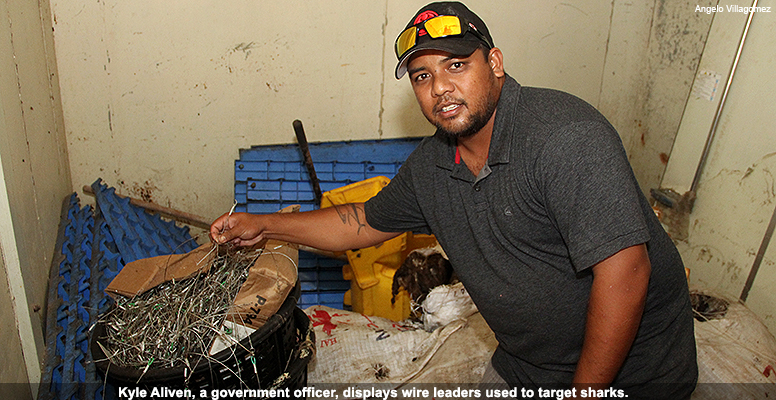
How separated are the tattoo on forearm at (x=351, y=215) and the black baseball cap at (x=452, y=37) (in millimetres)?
579

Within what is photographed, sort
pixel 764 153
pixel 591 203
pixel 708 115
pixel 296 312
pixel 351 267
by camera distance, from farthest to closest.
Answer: pixel 708 115
pixel 351 267
pixel 764 153
pixel 296 312
pixel 591 203

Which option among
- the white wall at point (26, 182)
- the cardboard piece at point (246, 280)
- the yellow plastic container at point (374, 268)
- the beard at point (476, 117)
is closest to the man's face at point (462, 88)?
the beard at point (476, 117)

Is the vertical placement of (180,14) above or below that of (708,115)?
above

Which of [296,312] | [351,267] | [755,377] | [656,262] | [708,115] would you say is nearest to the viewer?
[656,262]

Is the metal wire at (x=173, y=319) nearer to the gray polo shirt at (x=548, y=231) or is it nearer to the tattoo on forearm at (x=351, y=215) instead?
the tattoo on forearm at (x=351, y=215)

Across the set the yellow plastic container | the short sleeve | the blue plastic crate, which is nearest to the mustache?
the short sleeve

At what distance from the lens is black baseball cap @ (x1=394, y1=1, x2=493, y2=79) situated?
130 centimetres

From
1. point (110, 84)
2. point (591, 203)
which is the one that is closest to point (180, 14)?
point (110, 84)

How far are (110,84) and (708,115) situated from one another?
324 centimetres

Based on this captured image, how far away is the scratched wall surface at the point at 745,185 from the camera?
2328 mm

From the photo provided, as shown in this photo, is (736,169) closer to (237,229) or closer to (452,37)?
(452,37)

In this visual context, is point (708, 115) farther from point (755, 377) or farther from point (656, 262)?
point (656, 262)

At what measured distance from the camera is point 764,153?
7.73 ft

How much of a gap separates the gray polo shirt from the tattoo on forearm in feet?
0.92
